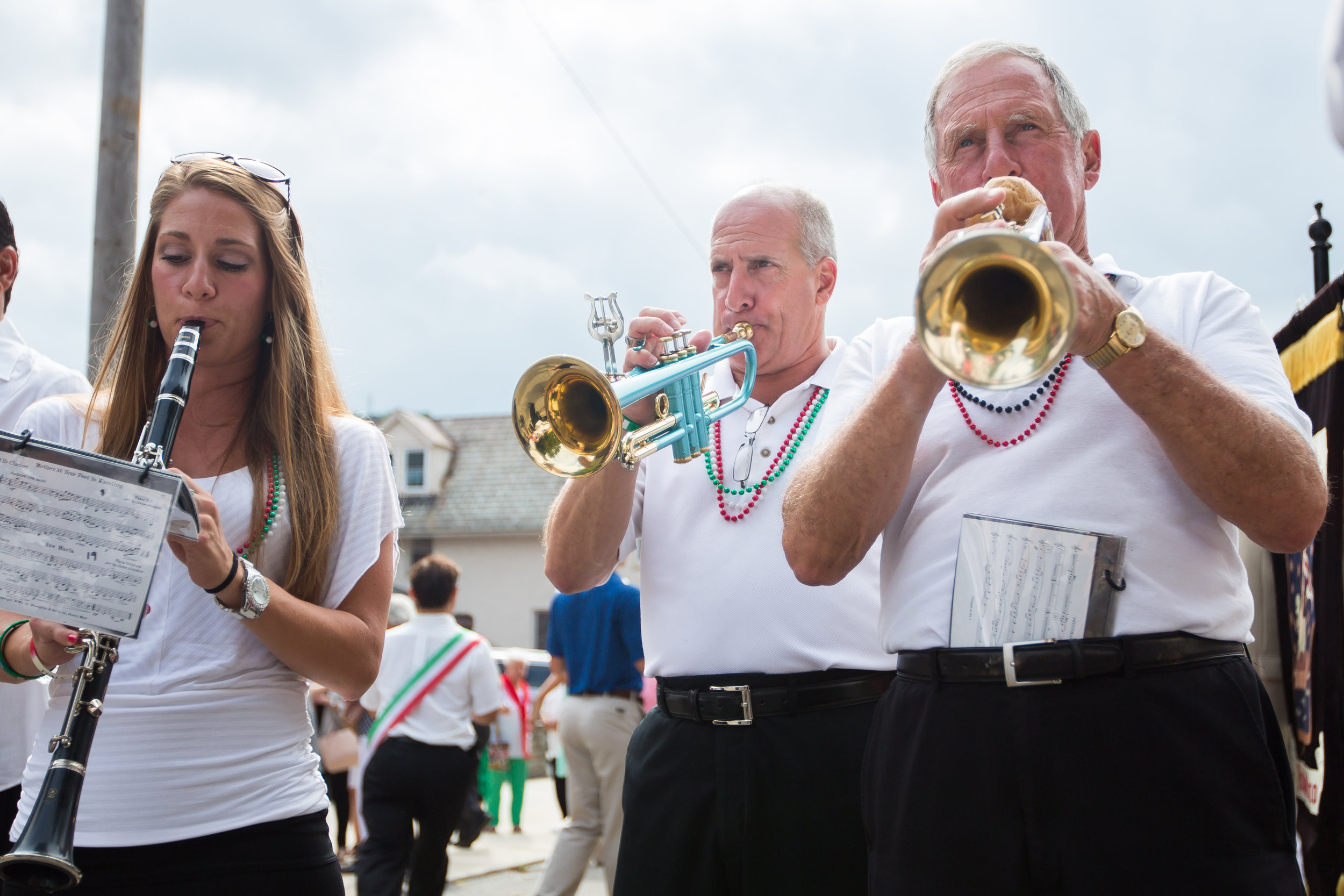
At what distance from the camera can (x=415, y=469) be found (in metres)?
28.1

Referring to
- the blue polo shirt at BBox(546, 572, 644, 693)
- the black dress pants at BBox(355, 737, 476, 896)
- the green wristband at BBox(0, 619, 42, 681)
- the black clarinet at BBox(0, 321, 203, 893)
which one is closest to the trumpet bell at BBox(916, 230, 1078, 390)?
the black clarinet at BBox(0, 321, 203, 893)

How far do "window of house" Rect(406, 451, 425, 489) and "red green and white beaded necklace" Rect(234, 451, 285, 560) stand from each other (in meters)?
26.3

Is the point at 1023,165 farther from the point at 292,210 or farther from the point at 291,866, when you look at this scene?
the point at 291,866

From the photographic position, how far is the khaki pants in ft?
17.9

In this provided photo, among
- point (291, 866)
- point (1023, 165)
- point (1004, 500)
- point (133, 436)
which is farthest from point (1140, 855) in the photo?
point (133, 436)

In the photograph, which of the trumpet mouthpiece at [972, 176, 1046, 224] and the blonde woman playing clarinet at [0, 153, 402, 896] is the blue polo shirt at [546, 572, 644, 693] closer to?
the blonde woman playing clarinet at [0, 153, 402, 896]

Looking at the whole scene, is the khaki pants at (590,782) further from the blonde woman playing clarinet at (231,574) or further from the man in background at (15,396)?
the blonde woman playing clarinet at (231,574)

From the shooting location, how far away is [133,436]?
2174 millimetres

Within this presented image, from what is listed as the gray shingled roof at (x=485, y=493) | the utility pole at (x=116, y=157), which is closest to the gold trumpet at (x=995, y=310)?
the utility pole at (x=116, y=157)

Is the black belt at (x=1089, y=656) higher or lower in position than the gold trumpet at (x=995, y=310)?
lower

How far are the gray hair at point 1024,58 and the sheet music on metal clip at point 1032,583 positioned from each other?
80cm

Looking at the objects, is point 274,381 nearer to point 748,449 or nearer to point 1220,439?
point 748,449

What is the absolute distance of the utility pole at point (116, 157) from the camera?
421 centimetres

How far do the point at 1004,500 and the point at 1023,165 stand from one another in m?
0.64
